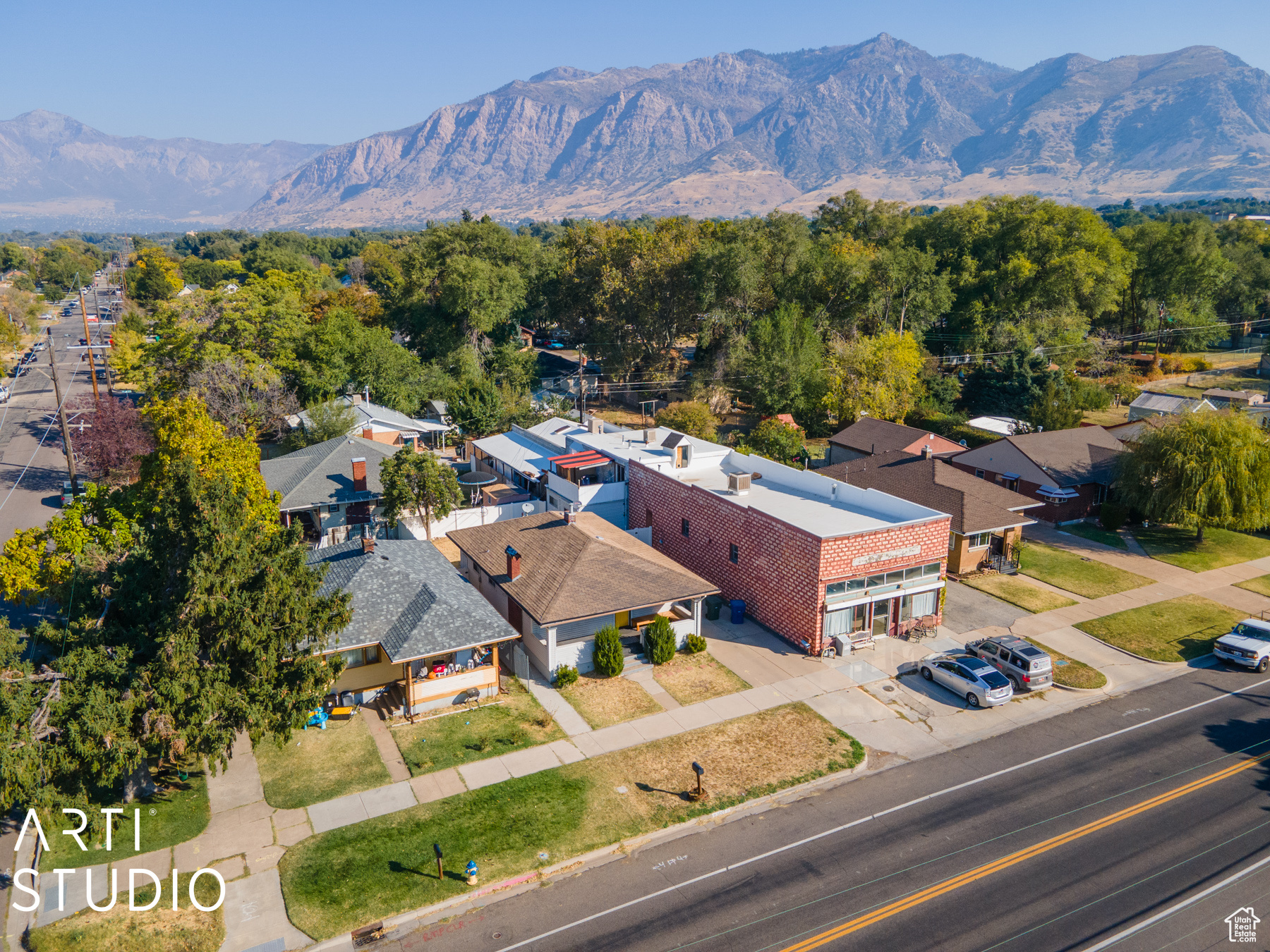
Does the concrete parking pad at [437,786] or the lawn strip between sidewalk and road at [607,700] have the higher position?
the concrete parking pad at [437,786]

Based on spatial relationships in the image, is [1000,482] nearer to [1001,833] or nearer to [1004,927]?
[1001,833]

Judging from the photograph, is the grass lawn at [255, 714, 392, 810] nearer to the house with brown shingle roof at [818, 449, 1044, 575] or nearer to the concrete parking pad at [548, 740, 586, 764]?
the concrete parking pad at [548, 740, 586, 764]

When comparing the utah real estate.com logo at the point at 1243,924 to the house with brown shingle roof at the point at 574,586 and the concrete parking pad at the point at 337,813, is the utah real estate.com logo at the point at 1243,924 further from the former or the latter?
A: the concrete parking pad at the point at 337,813

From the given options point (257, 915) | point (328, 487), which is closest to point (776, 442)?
point (328, 487)

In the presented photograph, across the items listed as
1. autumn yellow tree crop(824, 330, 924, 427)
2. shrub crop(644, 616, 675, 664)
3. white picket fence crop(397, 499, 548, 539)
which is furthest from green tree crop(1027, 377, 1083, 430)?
shrub crop(644, 616, 675, 664)

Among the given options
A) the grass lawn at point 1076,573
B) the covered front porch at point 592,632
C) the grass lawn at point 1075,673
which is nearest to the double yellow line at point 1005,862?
the grass lawn at point 1075,673

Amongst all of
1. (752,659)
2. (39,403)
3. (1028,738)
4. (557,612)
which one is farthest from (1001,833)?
(39,403)
